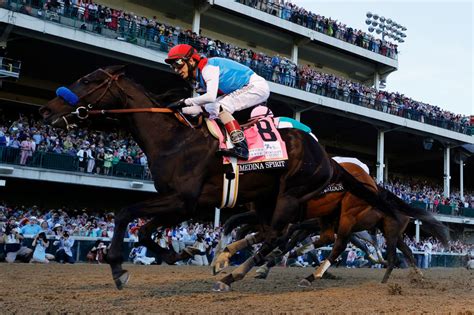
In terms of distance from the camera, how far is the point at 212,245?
17.9 m

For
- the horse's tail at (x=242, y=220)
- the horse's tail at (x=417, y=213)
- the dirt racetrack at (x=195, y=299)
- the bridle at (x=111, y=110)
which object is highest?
the bridle at (x=111, y=110)

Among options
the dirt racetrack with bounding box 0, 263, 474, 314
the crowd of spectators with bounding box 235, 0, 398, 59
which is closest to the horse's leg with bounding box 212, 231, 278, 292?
the dirt racetrack with bounding box 0, 263, 474, 314

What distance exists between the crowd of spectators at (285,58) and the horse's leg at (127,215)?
14.8 metres

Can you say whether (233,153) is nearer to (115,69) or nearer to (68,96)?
(115,69)

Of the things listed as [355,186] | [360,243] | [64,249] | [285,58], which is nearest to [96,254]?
[64,249]

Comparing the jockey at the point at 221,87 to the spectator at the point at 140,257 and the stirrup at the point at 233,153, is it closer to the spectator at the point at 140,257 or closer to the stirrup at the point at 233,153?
the stirrup at the point at 233,153

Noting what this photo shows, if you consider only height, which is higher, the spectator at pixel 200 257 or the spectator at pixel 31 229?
the spectator at pixel 31 229

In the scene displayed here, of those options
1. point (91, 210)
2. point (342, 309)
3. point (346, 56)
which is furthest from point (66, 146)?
point (346, 56)

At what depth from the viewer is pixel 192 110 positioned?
6.00m

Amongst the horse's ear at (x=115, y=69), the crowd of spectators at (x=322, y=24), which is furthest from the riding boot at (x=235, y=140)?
the crowd of spectators at (x=322, y=24)

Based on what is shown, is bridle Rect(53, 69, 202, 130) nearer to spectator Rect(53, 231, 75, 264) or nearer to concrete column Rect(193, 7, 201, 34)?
spectator Rect(53, 231, 75, 264)

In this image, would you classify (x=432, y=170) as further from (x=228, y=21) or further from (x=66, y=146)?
(x=66, y=146)

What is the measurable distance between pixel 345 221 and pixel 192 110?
4157 millimetres

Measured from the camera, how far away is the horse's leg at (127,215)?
5.34 metres
